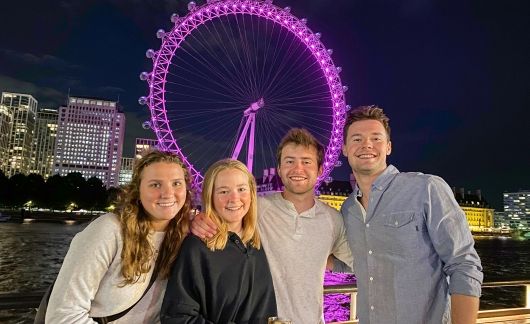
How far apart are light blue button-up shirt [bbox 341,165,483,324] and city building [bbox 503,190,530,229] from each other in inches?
7573

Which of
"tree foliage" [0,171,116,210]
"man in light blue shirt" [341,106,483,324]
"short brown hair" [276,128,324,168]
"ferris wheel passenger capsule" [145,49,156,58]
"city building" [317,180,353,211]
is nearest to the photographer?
"man in light blue shirt" [341,106,483,324]

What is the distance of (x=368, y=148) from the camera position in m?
2.71

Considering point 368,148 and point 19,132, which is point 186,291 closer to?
point 368,148

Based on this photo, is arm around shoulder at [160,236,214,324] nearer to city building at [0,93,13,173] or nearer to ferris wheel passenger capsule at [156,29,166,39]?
ferris wheel passenger capsule at [156,29,166,39]

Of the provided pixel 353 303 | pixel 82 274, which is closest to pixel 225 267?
pixel 82 274

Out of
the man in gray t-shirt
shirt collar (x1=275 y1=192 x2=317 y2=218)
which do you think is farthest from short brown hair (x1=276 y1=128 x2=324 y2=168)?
shirt collar (x1=275 y1=192 x2=317 y2=218)

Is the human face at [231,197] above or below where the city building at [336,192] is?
below

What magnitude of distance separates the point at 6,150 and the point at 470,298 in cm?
13765

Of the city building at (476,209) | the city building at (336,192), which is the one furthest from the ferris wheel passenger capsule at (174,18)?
the city building at (476,209)

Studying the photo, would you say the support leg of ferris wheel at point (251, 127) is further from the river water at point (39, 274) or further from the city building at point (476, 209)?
the city building at point (476, 209)

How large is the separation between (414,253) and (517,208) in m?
204

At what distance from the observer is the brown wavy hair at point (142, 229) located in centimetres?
229

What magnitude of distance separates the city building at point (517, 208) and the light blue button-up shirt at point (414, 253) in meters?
192

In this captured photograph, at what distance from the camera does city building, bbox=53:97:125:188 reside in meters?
118
